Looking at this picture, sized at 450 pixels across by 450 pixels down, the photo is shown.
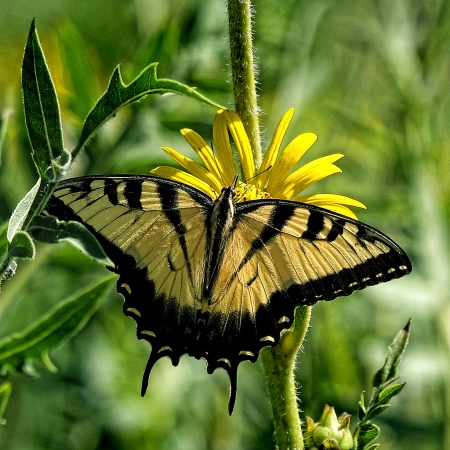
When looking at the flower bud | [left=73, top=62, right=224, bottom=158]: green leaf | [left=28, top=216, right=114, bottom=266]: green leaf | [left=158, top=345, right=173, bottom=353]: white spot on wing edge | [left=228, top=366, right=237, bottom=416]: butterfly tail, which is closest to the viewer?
[left=28, top=216, right=114, bottom=266]: green leaf

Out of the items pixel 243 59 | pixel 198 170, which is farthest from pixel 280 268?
pixel 243 59

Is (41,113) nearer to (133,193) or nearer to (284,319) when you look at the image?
(133,193)

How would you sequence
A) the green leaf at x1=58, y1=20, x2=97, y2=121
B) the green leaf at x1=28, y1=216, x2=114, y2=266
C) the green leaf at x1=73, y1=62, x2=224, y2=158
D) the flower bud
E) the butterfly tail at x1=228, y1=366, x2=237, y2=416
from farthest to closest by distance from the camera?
1. the green leaf at x1=58, y1=20, x2=97, y2=121
2. the butterfly tail at x1=228, y1=366, x2=237, y2=416
3. the flower bud
4. the green leaf at x1=73, y1=62, x2=224, y2=158
5. the green leaf at x1=28, y1=216, x2=114, y2=266

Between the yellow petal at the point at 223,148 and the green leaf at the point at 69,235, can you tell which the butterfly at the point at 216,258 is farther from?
the green leaf at the point at 69,235

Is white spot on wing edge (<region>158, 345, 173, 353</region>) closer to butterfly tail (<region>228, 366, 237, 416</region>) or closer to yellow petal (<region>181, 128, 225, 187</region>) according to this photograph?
butterfly tail (<region>228, 366, 237, 416</region>)

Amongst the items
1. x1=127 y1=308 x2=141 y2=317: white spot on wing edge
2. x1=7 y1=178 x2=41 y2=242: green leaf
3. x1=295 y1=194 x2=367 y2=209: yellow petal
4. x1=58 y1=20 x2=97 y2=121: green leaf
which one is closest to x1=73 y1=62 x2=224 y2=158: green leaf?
x1=7 y1=178 x2=41 y2=242: green leaf

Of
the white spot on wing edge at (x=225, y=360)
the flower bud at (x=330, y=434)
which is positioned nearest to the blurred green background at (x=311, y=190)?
the white spot on wing edge at (x=225, y=360)

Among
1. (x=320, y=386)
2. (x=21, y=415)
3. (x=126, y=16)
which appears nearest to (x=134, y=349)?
(x=21, y=415)
